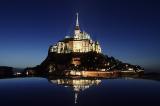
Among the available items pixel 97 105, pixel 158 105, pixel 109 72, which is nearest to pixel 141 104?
pixel 158 105

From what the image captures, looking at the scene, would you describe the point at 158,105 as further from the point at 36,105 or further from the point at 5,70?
the point at 5,70

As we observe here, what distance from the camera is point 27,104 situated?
75.6ft

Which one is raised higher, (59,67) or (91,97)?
(59,67)

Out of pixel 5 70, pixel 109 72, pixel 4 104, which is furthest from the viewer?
pixel 109 72

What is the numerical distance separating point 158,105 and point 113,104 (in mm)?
3673

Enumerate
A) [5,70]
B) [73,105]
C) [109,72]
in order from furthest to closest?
[109,72] < [5,70] < [73,105]

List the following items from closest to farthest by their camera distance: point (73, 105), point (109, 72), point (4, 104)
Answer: point (73, 105), point (4, 104), point (109, 72)

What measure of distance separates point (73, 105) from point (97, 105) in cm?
200

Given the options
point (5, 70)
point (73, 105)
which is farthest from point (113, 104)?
point (5, 70)

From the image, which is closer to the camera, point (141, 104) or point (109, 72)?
point (141, 104)

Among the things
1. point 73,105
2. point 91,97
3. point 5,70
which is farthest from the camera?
point 5,70

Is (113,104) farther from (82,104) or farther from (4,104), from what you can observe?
(4,104)

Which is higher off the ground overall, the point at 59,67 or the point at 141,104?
the point at 59,67

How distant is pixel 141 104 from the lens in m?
22.7
